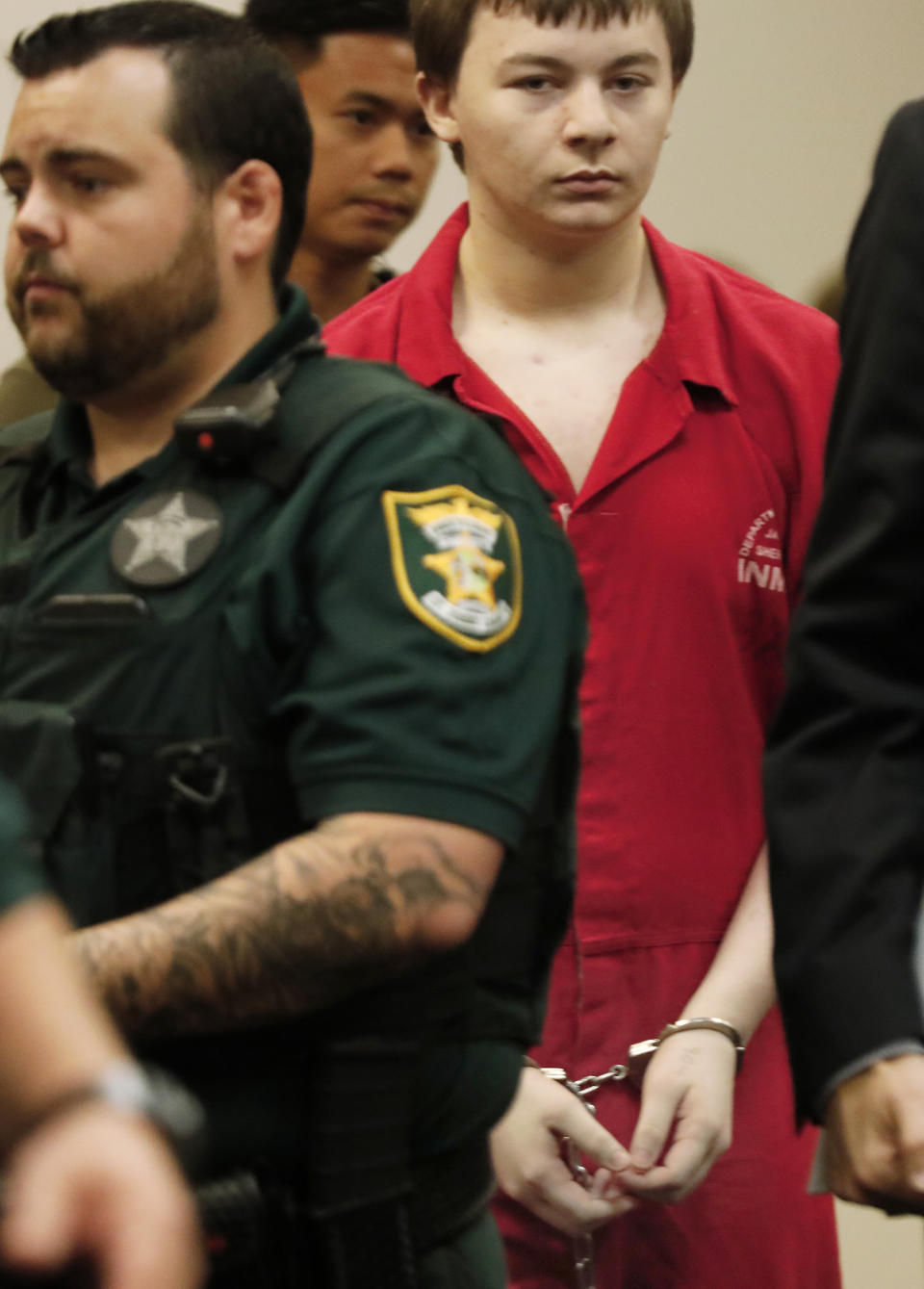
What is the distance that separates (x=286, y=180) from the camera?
148cm

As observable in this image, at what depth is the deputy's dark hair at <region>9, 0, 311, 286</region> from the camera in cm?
141

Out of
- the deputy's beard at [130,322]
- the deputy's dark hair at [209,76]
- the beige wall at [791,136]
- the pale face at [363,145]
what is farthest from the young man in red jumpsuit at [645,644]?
the beige wall at [791,136]

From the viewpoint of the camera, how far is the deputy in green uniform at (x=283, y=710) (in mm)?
1191

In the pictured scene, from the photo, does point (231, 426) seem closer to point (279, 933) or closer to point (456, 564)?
point (456, 564)

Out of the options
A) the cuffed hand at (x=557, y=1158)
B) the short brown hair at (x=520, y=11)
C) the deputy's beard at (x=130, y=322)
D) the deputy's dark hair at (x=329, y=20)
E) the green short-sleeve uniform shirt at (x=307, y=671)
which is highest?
the deputy's dark hair at (x=329, y=20)

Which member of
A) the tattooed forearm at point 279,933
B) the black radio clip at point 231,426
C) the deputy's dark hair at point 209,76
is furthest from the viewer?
the deputy's dark hair at point 209,76

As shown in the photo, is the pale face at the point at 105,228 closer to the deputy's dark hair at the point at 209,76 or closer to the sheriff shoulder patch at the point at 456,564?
the deputy's dark hair at the point at 209,76

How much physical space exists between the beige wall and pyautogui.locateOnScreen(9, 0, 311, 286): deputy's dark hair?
186 centimetres

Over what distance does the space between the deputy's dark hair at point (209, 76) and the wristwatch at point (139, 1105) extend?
0.88 m

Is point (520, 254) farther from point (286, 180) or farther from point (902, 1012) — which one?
point (902, 1012)

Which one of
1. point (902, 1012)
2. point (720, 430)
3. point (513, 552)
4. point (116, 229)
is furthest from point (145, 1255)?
point (720, 430)

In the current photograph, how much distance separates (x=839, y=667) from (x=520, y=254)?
718mm

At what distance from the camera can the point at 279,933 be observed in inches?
46.3

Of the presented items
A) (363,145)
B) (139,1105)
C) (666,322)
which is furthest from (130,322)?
(363,145)
